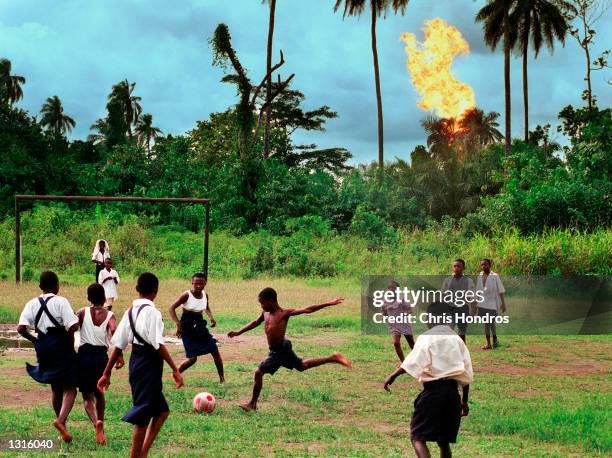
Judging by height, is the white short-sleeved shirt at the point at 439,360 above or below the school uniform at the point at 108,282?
below

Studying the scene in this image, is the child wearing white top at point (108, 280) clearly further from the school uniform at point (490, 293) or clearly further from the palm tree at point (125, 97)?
the palm tree at point (125, 97)

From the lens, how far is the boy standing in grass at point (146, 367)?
22.7 feet

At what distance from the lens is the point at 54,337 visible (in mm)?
7949

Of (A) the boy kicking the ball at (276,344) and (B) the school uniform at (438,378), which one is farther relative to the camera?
(A) the boy kicking the ball at (276,344)

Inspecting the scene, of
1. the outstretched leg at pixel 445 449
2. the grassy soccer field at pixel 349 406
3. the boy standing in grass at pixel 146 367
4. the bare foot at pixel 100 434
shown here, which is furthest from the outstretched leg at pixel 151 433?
the outstretched leg at pixel 445 449

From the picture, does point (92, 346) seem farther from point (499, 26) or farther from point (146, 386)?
point (499, 26)

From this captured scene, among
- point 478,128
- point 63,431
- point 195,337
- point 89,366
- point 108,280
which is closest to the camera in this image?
point 63,431

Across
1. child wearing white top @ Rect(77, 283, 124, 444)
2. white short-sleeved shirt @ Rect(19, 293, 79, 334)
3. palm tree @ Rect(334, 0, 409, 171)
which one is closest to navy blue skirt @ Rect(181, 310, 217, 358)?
child wearing white top @ Rect(77, 283, 124, 444)

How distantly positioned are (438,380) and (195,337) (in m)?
5.56

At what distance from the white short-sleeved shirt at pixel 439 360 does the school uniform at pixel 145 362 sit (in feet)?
6.95

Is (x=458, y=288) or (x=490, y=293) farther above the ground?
(x=458, y=288)

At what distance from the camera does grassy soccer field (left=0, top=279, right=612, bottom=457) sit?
27.0 feet

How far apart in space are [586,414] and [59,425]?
5.80 metres

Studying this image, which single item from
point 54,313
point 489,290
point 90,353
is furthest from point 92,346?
point 489,290
